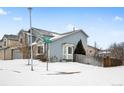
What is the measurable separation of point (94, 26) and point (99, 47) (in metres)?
0.59

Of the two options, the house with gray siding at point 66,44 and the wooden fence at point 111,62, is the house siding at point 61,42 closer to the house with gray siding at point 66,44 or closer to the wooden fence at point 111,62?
the house with gray siding at point 66,44

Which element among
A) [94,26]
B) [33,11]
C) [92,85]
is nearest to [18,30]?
[33,11]

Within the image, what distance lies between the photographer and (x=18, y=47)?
735 centimetres

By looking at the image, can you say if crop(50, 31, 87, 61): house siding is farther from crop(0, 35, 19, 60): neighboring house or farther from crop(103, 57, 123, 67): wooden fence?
crop(0, 35, 19, 60): neighboring house

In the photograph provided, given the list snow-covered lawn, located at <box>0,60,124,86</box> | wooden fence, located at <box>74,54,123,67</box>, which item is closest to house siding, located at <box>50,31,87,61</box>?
wooden fence, located at <box>74,54,123,67</box>

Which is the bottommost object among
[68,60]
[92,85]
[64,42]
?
[92,85]

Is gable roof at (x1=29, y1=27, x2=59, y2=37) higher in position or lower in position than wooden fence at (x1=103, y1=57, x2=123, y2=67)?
higher

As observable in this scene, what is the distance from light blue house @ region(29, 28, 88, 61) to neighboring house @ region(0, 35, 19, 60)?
1.91 ft

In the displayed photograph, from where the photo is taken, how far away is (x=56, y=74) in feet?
18.6

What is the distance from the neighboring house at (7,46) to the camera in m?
6.37

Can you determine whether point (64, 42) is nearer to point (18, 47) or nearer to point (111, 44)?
point (18, 47)

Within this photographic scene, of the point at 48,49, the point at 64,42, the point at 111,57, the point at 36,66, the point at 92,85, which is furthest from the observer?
the point at 64,42

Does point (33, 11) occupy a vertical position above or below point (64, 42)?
above

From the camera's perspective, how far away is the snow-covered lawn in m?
5.27
